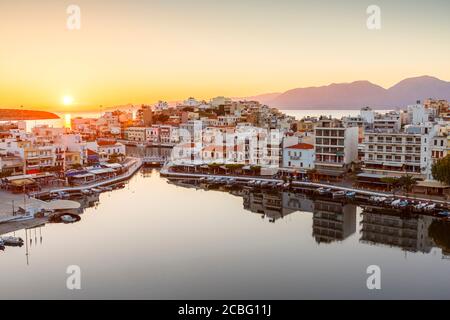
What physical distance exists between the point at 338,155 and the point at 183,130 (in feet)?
72.6

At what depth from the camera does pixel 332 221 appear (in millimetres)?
17344

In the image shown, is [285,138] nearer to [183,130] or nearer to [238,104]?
[183,130]

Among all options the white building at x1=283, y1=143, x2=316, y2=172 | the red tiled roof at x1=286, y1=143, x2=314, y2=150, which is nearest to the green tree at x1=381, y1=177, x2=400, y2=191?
the white building at x1=283, y1=143, x2=316, y2=172

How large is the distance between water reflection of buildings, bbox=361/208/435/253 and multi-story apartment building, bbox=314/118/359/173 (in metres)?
5.70

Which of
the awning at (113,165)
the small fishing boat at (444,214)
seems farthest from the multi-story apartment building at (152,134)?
the small fishing boat at (444,214)

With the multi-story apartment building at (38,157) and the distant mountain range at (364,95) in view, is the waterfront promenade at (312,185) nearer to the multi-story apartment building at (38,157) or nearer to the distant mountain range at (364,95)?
the multi-story apartment building at (38,157)

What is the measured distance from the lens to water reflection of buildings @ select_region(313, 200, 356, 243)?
1572 centimetres

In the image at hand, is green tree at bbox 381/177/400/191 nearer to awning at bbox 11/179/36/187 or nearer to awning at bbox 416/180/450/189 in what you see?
awning at bbox 416/180/450/189

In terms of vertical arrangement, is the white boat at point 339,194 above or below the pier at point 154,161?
below

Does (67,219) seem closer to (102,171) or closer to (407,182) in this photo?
(102,171)

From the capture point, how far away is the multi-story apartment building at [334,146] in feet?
76.6

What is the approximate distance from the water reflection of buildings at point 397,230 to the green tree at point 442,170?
84.8 inches
